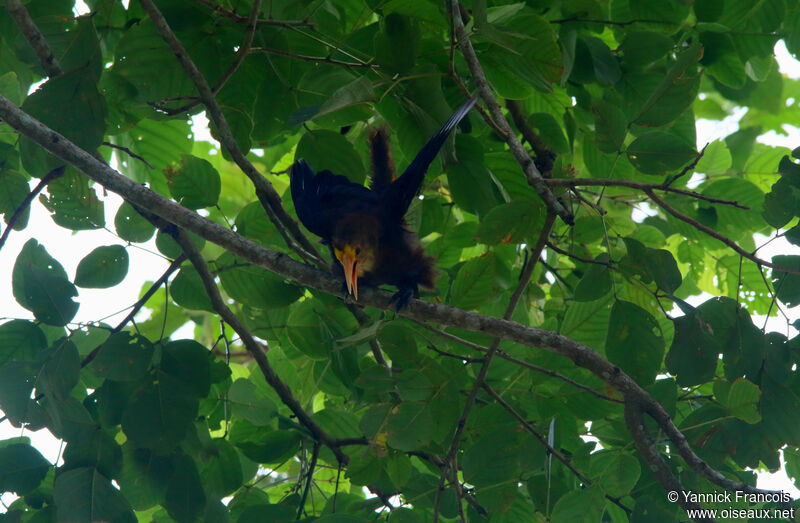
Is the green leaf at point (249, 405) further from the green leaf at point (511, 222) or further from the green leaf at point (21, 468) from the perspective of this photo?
the green leaf at point (511, 222)

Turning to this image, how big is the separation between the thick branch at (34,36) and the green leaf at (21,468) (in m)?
1.69

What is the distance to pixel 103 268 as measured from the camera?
136 inches

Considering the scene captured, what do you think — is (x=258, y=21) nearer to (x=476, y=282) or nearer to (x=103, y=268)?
(x=103, y=268)

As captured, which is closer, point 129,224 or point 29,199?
point 29,199

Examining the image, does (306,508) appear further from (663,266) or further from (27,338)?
(663,266)

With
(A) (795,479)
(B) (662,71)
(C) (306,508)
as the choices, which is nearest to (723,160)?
(B) (662,71)

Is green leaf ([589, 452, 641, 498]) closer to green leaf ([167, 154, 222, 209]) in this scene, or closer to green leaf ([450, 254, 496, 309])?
green leaf ([450, 254, 496, 309])

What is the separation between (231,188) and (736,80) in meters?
3.60

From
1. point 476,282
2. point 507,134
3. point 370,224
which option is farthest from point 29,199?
point 507,134

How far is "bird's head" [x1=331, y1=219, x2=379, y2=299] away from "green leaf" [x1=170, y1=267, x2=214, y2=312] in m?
0.73

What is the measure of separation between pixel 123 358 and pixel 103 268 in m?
0.49

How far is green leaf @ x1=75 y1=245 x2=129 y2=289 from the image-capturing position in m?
3.41

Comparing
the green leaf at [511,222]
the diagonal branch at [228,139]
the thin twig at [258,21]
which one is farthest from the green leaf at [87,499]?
the thin twig at [258,21]

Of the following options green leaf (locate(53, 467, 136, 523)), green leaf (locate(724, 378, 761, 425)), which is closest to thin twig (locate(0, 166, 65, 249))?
green leaf (locate(53, 467, 136, 523))
